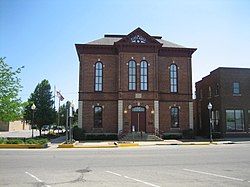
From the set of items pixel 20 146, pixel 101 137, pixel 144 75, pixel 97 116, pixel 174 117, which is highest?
pixel 144 75

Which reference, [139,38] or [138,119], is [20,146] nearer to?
[138,119]

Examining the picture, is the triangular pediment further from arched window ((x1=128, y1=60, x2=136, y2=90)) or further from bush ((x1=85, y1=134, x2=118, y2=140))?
bush ((x1=85, y1=134, x2=118, y2=140))

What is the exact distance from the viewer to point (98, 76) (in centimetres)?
3909

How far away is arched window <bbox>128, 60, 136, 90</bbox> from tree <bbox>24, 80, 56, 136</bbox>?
18222 millimetres

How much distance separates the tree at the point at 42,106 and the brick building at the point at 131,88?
1409 cm

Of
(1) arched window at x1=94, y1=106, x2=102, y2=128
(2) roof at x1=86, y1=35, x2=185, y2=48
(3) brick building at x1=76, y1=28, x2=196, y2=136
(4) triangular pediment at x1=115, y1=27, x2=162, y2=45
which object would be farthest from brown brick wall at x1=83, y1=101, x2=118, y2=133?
(4) triangular pediment at x1=115, y1=27, x2=162, y2=45

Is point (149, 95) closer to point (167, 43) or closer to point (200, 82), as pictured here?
point (167, 43)

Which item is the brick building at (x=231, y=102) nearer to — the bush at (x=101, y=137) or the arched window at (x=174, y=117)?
the arched window at (x=174, y=117)

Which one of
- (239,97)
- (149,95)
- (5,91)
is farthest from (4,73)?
(239,97)

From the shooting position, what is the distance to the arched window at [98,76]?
3888 centimetres

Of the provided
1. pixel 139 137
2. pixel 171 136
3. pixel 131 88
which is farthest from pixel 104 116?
pixel 171 136

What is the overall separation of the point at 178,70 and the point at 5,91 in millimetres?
22159

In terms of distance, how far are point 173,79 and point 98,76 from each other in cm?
1021

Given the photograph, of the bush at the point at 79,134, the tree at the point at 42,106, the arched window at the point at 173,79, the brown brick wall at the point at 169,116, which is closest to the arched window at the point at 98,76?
the bush at the point at 79,134
